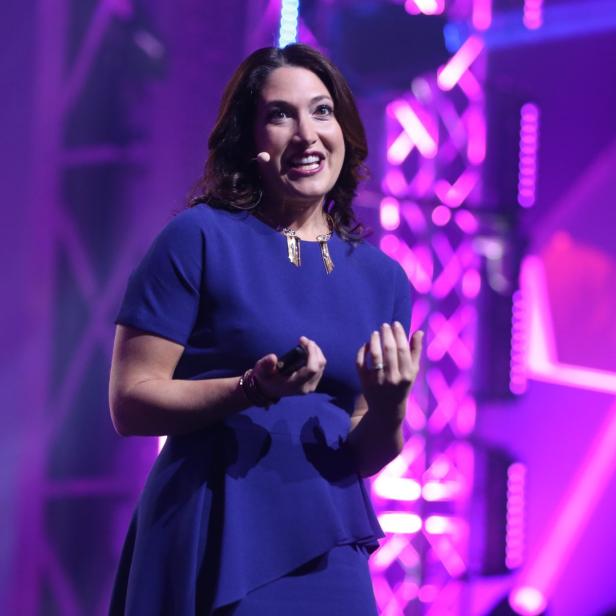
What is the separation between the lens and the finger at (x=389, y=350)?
Result: 117 cm

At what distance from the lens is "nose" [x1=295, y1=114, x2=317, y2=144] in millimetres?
1340

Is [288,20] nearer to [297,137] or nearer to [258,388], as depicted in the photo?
[297,137]

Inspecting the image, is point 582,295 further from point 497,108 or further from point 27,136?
point 27,136

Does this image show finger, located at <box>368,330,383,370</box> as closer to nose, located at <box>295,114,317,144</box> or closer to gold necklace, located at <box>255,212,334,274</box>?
gold necklace, located at <box>255,212,334,274</box>

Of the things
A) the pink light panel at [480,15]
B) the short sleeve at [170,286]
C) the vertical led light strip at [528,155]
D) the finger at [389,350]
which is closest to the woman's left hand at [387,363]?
the finger at [389,350]

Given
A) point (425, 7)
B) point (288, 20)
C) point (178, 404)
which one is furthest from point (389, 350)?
point (425, 7)

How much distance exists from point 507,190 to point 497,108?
0.94 feet

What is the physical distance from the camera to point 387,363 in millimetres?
1174

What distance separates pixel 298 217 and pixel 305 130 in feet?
0.41

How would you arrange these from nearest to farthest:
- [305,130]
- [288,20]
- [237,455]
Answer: [237,455] → [305,130] → [288,20]

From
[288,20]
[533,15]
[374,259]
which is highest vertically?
[533,15]

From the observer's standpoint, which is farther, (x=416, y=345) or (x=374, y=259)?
(x=374, y=259)

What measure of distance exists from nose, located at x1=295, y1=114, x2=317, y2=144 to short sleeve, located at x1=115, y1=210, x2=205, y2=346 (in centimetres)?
20

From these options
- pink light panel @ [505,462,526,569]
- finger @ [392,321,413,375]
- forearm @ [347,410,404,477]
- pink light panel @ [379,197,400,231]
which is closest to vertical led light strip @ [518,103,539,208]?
pink light panel @ [379,197,400,231]
